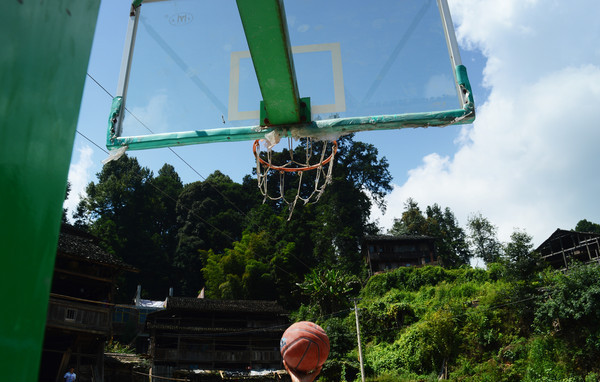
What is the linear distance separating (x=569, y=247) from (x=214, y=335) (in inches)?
1097

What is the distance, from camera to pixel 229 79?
16.5 feet

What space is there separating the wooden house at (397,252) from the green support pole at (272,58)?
3933cm

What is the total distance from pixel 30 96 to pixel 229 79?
14.2 ft

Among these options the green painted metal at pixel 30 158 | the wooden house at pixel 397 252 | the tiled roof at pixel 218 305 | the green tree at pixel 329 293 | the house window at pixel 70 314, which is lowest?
the green painted metal at pixel 30 158

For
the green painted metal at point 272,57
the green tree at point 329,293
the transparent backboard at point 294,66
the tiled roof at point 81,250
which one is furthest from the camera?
the green tree at point 329,293

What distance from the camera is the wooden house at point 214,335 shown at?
26.1 metres

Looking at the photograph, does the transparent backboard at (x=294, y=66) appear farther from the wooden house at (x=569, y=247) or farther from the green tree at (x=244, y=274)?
the green tree at (x=244, y=274)

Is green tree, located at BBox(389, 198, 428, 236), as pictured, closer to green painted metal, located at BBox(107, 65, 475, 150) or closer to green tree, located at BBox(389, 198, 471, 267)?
green tree, located at BBox(389, 198, 471, 267)

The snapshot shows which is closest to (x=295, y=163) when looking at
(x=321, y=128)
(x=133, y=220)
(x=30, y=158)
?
(x=321, y=128)

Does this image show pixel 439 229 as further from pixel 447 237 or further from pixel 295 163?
pixel 295 163

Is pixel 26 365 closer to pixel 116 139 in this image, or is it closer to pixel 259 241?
pixel 116 139

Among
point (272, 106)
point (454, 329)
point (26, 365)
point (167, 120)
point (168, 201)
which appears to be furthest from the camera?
point (168, 201)

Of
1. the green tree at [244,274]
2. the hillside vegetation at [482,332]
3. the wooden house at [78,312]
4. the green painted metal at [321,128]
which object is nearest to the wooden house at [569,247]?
the hillside vegetation at [482,332]

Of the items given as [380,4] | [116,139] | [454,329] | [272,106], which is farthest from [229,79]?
[454,329]
